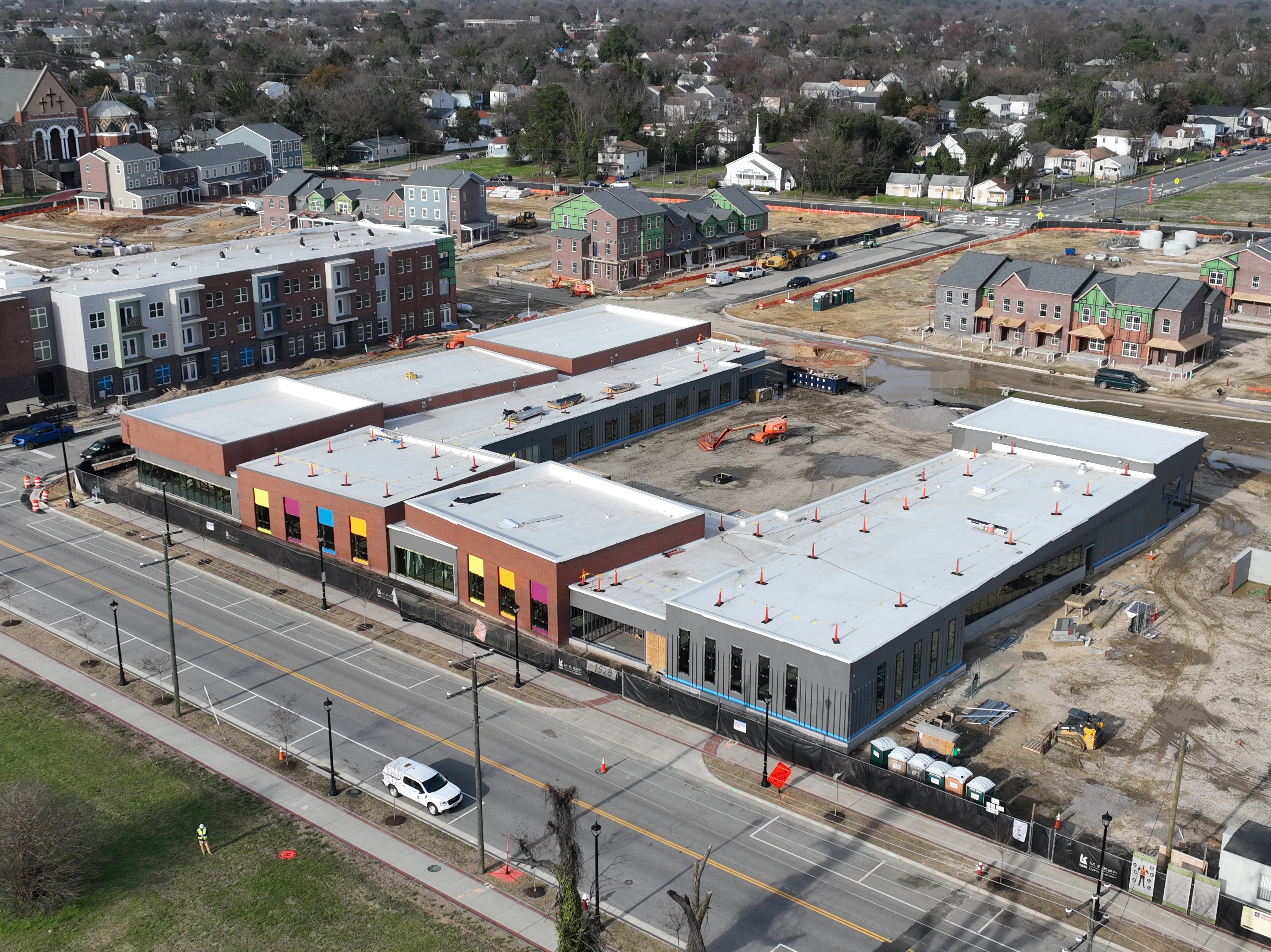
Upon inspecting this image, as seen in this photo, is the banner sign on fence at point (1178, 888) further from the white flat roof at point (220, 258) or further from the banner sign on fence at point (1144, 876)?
the white flat roof at point (220, 258)

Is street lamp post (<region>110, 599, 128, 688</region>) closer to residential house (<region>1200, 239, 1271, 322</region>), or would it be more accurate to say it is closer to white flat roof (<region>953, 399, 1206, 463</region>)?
white flat roof (<region>953, 399, 1206, 463</region>)

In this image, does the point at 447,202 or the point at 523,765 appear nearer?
the point at 523,765

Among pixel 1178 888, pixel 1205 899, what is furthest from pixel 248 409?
pixel 1205 899

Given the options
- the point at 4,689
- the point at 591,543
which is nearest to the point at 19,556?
the point at 4,689

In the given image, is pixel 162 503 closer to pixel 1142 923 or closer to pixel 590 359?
pixel 590 359

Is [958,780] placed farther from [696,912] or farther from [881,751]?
[696,912]
